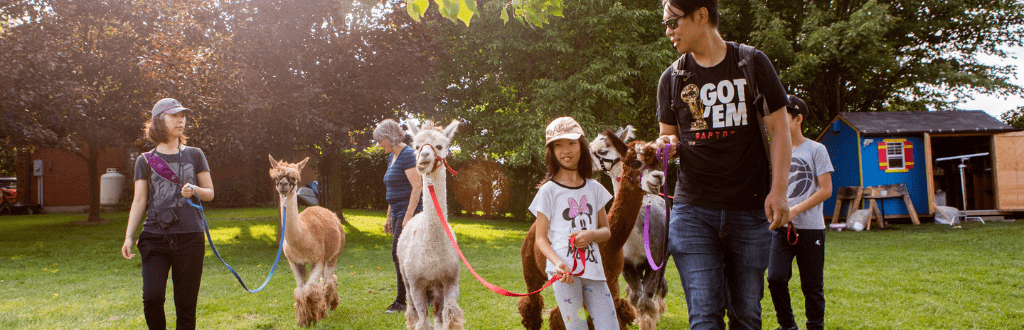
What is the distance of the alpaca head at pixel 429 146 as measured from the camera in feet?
12.6

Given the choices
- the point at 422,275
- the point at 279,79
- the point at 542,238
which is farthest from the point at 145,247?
the point at 279,79

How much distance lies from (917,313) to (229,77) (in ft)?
40.7

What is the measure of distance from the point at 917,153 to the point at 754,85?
16961 mm

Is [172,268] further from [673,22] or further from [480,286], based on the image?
[480,286]

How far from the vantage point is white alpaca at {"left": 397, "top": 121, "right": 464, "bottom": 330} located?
397cm

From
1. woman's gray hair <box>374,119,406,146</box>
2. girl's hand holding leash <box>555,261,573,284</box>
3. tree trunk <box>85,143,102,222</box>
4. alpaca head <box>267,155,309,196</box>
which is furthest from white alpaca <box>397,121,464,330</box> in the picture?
tree trunk <box>85,143,102,222</box>

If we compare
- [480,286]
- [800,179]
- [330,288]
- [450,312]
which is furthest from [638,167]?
[480,286]

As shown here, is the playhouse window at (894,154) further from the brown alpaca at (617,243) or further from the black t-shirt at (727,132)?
the black t-shirt at (727,132)

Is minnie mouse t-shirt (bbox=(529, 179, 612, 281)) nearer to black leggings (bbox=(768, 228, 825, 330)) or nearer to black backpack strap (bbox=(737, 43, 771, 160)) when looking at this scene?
black backpack strap (bbox=(737, 43, 771, 160))

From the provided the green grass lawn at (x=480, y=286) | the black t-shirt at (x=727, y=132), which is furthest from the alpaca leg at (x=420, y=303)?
the black t-shirt at (x=727, y=132)

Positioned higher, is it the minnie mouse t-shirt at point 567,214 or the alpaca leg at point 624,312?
the minnie mouse t-shirt at point 567,214

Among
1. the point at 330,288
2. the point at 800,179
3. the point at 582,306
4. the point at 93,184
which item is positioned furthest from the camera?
the point at 93,184

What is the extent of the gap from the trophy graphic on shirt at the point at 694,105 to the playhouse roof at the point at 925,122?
1533 centimetres

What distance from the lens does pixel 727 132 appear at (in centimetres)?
232
